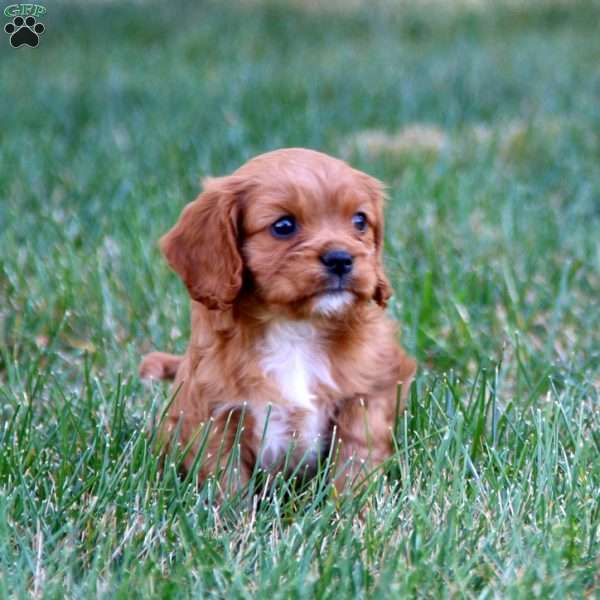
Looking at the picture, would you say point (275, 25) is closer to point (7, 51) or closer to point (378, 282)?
point (7, 51)

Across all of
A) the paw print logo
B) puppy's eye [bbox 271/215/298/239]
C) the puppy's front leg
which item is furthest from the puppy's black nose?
the paw print logo

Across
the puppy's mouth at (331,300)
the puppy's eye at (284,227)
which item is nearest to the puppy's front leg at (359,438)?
the puppy's mouth at (331,300)

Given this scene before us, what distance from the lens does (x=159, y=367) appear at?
4254 millimetres

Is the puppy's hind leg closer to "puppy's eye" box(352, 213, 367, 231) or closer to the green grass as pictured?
the green grass

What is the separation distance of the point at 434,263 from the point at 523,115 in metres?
3.90

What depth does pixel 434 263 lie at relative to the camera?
570cm

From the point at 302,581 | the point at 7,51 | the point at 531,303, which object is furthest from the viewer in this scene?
the point at 7,51

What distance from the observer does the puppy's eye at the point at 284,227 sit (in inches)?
139

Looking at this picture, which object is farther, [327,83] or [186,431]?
[327,83]

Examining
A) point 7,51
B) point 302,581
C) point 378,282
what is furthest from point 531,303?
point 7,51

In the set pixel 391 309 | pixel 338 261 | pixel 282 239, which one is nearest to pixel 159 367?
pixel 282 239

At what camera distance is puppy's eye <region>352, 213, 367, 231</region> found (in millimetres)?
3664

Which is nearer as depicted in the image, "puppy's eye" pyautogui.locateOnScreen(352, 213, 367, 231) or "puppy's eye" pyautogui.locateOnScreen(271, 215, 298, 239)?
"puppy's eye" pyautogui.locateOnScreen(271, 215, 298, 239)

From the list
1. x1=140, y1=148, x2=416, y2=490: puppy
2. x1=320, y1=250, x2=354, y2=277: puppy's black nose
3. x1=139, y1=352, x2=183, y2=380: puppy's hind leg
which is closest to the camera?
x1=320, y1=250, x2=354, y2=277: puppy's black nose
